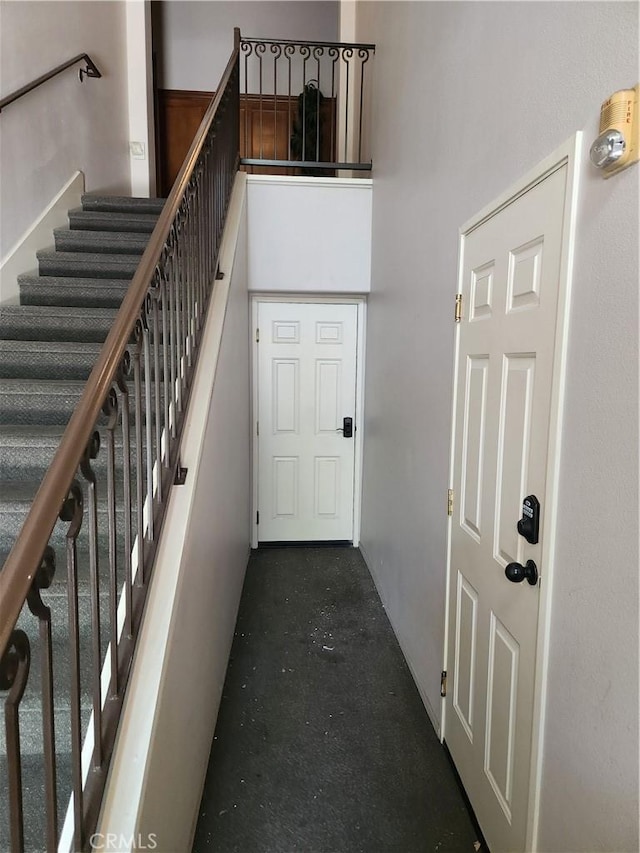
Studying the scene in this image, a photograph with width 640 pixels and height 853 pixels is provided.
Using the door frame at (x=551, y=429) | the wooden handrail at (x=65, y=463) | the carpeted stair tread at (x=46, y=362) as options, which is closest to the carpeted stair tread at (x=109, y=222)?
the carpeted stair tread at (x=46, y=362)

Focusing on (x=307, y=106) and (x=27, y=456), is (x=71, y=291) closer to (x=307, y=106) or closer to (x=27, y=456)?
(x=27, y=456)

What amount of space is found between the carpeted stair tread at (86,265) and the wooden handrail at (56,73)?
804mm

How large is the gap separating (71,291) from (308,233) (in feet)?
5.19

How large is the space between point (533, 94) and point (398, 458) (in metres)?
1.83

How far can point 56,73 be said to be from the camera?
10.8 feet

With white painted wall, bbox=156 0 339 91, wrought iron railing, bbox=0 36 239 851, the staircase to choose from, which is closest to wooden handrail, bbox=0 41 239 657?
wrought iron railing, bbox=0 36 239 851

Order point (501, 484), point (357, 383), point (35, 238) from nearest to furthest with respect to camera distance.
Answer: point (501, 484) < point (35, 238) < point (357, 383)

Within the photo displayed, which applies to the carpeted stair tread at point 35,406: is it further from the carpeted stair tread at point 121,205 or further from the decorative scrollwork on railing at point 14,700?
the carpeted stair tread at point 121,205

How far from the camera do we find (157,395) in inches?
60.1

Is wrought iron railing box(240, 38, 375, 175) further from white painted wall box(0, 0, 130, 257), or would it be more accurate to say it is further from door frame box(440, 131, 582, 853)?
door frame box(440, 131, 582, 853)

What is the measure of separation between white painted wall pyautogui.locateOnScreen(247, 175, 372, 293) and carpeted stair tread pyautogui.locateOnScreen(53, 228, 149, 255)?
748 millimetres

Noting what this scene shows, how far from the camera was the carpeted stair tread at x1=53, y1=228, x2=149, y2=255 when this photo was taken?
3254mm

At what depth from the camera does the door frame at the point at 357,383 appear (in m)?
3.73

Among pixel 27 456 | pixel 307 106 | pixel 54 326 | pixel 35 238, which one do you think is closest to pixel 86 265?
pixel 35 238
